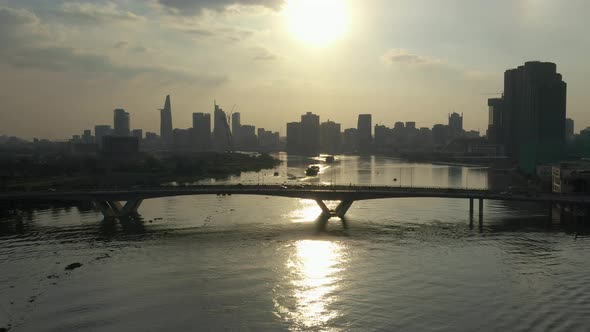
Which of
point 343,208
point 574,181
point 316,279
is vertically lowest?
point 316,279

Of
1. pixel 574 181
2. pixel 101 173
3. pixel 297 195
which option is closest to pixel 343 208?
pixel 297 195

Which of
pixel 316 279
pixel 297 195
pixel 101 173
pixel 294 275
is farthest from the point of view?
pixel 101 173

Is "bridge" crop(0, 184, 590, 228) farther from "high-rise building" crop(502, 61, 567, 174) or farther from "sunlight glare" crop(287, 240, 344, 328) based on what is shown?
"high-rise building" crop(502, 61, 567, 174)

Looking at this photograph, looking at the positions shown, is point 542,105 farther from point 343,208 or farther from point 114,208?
point 114,208

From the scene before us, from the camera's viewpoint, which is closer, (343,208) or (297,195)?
(297,195)

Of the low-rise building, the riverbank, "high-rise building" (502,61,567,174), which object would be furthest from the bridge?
"high-rise building" (502,61,567,174)

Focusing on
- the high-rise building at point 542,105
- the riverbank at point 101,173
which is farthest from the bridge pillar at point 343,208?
the high-rise building at point 542,105

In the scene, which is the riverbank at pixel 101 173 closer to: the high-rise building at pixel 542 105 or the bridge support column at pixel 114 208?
the bridge support column at pixel 114 208

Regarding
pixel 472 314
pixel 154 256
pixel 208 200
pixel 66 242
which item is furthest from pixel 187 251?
pixel 208 200
